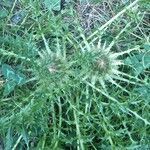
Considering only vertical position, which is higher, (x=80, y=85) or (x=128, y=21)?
(x=128, y=21)

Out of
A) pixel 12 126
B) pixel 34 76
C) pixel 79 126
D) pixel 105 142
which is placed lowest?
pixel 105 142

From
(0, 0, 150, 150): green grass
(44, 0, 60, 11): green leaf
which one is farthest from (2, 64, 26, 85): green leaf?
(44, 0, 60, 11): green leaf

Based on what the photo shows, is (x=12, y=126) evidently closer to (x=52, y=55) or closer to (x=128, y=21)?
(x=52, y=55)

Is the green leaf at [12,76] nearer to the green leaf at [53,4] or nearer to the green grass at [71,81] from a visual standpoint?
the green grass at [71,81]

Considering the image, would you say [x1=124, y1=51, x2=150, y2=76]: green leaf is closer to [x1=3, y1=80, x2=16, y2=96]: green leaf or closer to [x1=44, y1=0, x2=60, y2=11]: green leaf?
[x1=44, y1=0, x2=60, y2=11]: green leaf

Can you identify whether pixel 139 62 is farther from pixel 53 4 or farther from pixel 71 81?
pixel 53 4

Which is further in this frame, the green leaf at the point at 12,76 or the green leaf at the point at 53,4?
the green leaf at the point at 53,4

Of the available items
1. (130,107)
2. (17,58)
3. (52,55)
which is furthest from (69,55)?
(130,107)

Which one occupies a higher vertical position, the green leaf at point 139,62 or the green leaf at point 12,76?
the green leaf at point 12,76

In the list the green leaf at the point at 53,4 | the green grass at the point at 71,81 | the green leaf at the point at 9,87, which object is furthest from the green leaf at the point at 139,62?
the green leaf at the point at 9,87
